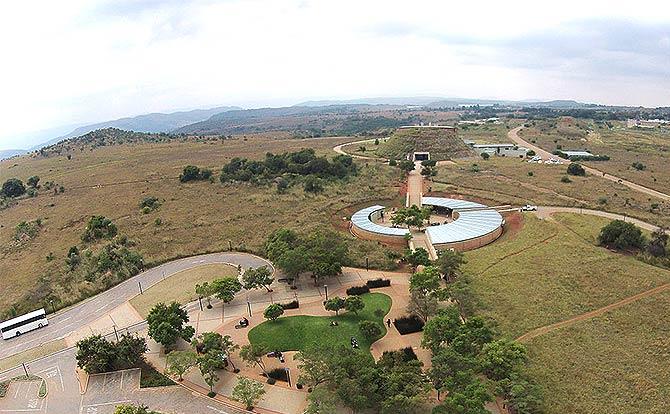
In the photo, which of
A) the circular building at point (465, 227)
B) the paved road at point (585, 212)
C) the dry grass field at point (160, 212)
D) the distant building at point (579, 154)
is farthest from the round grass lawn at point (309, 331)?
the distant building at point (579, 154)

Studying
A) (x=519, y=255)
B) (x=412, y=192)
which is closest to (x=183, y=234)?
(x=412, y=192)

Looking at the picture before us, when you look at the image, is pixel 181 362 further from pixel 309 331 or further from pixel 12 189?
pixel 12 189

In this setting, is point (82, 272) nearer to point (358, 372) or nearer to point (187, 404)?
point (187, 404)

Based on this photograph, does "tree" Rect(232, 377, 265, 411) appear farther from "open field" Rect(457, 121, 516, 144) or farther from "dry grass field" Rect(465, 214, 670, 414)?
"open field" Rect(457, 121, 516, 144)

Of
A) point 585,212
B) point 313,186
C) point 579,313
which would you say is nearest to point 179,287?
point 313,186

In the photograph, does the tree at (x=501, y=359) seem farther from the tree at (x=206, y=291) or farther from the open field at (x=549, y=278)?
the tree at (x=206, y=291)

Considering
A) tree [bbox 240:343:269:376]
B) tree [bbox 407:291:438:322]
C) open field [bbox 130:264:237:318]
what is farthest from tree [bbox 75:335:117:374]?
tree [bbox 407:291:438:322]
